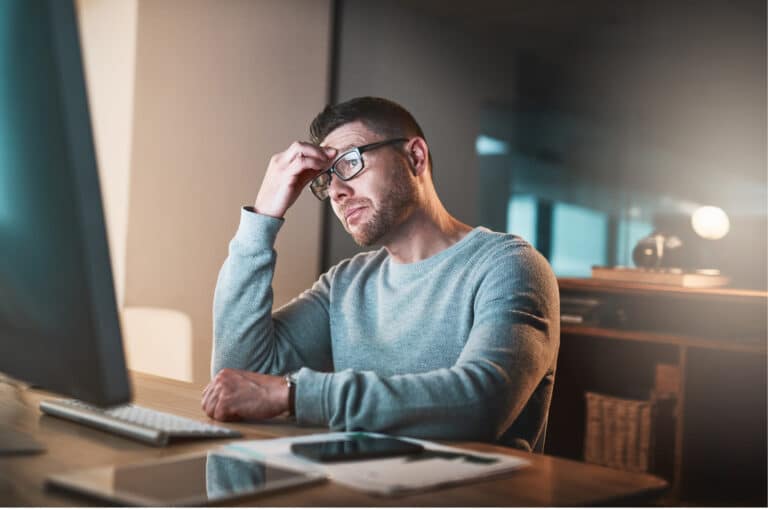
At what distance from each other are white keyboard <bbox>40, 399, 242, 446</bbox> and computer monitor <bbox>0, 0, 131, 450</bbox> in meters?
0.27

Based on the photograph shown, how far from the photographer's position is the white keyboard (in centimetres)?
103

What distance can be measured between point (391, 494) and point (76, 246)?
0.38m

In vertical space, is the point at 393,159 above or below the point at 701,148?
below

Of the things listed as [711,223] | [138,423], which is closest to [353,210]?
[138,423]

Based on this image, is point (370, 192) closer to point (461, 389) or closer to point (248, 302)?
point (248, 302)

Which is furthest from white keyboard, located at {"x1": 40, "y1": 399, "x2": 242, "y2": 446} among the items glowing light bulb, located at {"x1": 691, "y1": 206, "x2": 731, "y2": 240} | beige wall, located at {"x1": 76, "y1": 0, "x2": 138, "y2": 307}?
beige wall, located at {"x1": 76, "y1": 0, "x2": 138, "y2": 307}

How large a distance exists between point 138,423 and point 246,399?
197 millimetres

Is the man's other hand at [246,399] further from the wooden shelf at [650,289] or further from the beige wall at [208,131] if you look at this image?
the beige wall at [208,131]

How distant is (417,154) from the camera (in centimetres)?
187

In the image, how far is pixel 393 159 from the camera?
6.01 feet

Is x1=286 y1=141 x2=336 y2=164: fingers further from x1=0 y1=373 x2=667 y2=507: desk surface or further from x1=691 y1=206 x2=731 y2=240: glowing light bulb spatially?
x1=691 y1=206 x2=731 y2=240: glowing light bulb

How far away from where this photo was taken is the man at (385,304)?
1.23 meters

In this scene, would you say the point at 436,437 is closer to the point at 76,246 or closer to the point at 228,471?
the point at 228,471

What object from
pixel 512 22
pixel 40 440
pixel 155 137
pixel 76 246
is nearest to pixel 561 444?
pixel 512 22
